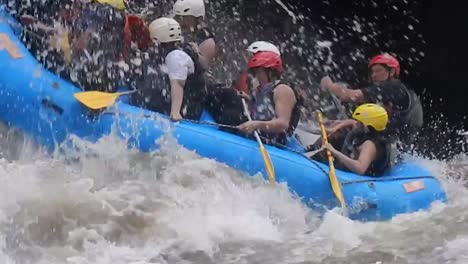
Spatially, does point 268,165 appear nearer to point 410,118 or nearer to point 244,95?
point 244,95

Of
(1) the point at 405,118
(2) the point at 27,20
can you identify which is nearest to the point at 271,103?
(1) the point at 405,118

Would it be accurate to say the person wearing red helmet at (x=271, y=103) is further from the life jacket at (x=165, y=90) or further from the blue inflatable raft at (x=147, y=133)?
the life jacket at (x=165, y=90)

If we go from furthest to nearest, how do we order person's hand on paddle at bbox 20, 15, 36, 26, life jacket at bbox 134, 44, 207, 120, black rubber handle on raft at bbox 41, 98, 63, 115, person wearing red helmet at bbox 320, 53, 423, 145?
1. person wearing red helmet at bbox 320, 53, 423, 145
2. person's hand on paddle at bbox 20, 15, 36, 26
3. life jacket at bbox 134, 44, 207, 120
4. black rubber handle on raft at bbox 41, 98, 63, 115

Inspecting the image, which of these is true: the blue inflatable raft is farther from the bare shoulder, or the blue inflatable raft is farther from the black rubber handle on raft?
the bare shoulder

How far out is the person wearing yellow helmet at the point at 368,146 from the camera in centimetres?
555

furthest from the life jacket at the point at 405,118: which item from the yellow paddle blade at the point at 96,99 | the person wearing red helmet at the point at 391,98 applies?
the yellow paddle blade at the point at 96,99

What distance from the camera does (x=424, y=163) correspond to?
634 centimetres

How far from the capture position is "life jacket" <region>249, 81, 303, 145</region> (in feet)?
18.4

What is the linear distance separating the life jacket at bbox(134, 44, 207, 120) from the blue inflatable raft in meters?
0.18

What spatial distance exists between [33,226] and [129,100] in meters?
1.20

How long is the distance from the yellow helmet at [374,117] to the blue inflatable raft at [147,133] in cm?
37

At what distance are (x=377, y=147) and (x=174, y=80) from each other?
141 centimetres

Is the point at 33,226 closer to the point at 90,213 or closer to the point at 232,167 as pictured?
the point at 90,213

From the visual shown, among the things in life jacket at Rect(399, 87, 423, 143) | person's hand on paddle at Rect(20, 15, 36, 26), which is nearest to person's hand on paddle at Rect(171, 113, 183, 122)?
person's hand on paddle at Rect(20, 15, 36, 26)
